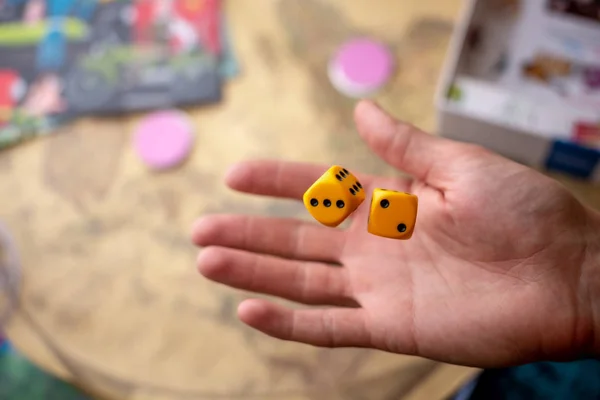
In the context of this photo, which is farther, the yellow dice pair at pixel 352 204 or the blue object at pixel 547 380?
the blue object at pixel 547 380

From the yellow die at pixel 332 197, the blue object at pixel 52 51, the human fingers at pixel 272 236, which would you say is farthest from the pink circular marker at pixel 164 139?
the yellow die at pixel 332 197

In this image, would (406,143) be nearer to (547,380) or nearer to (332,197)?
(332,197)

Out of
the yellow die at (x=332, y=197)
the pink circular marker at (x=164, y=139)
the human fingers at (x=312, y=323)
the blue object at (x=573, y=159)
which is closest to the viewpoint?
the yellow die at (x=332, y=197)

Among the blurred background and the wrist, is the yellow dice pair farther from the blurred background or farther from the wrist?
the blurred background

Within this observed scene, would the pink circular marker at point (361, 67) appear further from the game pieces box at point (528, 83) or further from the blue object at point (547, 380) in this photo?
the blue object at point (547, 380)

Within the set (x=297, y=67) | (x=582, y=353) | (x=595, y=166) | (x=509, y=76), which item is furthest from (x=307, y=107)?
(x=582, y=353)

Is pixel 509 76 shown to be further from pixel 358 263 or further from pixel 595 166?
pixel 358 263

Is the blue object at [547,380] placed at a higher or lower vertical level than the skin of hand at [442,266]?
lower

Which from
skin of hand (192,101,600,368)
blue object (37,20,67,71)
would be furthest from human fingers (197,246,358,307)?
blue object (37,20,67,71)
